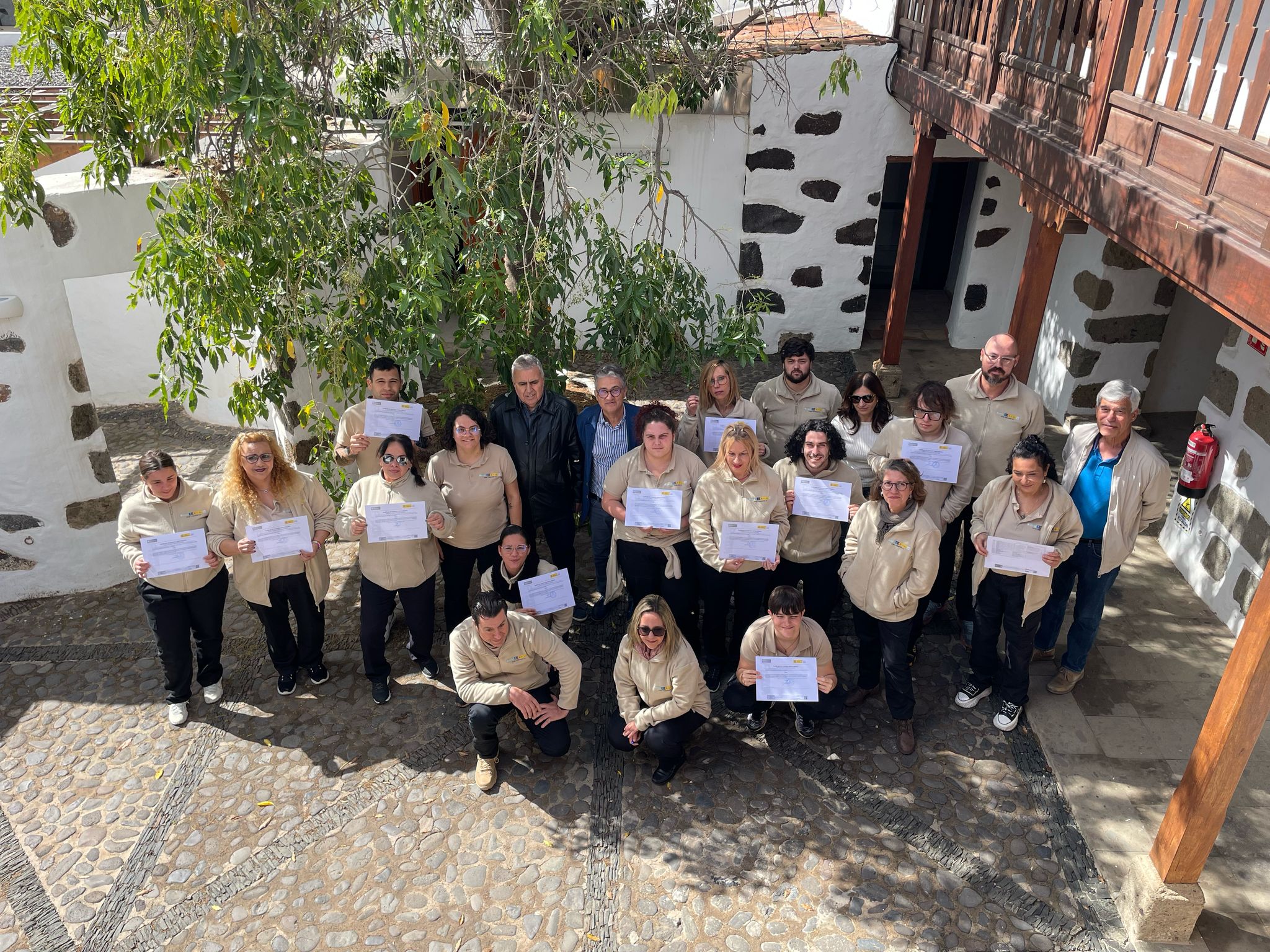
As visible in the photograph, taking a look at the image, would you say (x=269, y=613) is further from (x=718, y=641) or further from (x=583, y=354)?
(x=583, y=354)

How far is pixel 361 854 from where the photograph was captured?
14.4 ft

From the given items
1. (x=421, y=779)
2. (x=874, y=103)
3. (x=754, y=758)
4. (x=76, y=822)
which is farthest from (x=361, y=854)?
(x=874, y=103)

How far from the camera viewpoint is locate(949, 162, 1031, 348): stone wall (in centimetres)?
923

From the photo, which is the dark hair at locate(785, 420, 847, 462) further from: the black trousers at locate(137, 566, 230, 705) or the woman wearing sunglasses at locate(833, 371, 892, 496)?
the black trousers at locate(137, 566, 230, 705)

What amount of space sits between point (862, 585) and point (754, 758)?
1119 mm

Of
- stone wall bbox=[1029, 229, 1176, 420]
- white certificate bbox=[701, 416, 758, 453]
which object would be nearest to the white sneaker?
white certificate bbox=[701, 416, 758, 453]

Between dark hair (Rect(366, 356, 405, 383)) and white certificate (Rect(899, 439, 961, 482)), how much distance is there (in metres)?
3.01

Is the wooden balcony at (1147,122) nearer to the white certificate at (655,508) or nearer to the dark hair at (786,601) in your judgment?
the dark hair at (786,601)

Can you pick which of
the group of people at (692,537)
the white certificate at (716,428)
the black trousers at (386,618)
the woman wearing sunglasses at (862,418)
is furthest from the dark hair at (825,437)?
the black trousers at (386,618)

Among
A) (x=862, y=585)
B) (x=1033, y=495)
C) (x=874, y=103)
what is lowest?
(x=862, y=585)

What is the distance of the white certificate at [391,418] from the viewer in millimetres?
5320

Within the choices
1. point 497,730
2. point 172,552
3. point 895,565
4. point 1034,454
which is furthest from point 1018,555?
point 172,552

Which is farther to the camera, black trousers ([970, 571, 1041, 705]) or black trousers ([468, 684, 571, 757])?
black trousers ([970, 571, 1041, 705])

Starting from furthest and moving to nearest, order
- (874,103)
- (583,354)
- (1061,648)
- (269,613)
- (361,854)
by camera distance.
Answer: (583,354) < (874,103) < (1061,648) < (269,613) < (361,854)
